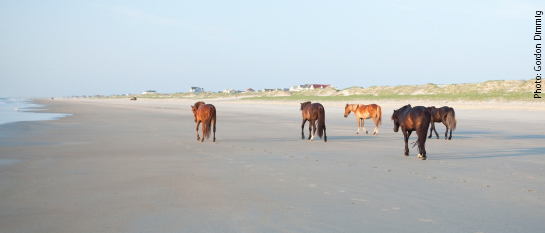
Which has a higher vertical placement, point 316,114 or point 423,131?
point 316,114

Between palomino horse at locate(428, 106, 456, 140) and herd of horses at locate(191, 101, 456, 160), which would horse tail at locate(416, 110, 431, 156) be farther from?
palomino horse at locate(428, 106, 456, 140)

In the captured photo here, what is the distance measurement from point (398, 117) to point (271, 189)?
626cm

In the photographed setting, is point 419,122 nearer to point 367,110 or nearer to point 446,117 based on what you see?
point 446,117

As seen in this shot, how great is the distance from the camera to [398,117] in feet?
40.7

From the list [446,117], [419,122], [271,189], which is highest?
[419,122]

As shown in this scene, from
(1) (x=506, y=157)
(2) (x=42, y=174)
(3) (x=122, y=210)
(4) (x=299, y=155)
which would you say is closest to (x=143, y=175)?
(2) (x=42, y=174)

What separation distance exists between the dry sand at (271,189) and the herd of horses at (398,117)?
2.56ft

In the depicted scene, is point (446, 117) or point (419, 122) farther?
point (446, 117)

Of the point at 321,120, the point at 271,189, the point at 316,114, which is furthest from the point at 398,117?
the point at 271,189

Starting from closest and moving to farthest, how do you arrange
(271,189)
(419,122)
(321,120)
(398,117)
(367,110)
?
(271,189), (419,122), (398,117), (321,120), (367,110)

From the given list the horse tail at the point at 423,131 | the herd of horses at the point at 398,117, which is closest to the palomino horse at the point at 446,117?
the herd of horses at the point at 398,117

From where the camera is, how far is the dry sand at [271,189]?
17.8ft

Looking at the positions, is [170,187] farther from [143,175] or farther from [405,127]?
[405,127]

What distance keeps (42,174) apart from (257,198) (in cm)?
504
